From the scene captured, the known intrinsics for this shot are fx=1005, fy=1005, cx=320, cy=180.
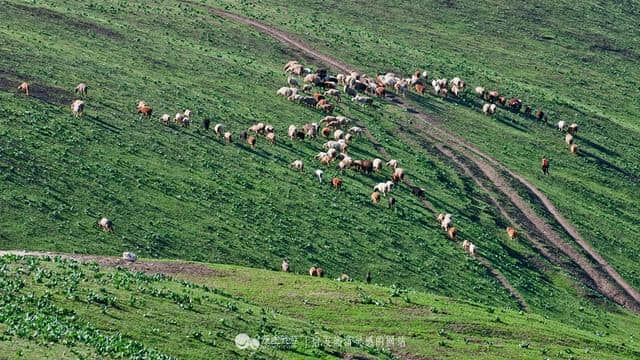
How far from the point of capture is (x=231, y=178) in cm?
6456

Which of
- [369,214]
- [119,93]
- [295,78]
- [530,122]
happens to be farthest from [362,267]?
[530,122]

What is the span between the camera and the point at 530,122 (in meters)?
91.4

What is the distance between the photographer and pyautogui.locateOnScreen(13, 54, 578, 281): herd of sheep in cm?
6781

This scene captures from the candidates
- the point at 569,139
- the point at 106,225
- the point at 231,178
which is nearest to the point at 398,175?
the point at 231,178

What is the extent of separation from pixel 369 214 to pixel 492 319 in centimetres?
1664

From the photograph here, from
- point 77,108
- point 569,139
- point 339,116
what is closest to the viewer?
point 77,108

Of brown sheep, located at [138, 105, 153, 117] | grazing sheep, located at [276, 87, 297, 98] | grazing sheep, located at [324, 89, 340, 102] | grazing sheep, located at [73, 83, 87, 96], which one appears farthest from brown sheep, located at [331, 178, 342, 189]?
grazing sheep, located at [73, 83, 87, 96]

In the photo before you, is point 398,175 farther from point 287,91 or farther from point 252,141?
point 287,91

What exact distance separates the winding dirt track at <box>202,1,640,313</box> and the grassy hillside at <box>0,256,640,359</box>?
10.1 meters

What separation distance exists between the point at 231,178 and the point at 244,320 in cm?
2447

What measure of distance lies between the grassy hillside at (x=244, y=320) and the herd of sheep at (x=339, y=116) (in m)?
6.95

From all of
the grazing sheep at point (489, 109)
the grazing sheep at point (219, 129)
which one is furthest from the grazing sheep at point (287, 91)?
the grazing sheep at point (489, 109)

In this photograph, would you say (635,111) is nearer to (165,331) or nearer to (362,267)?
(362,267)

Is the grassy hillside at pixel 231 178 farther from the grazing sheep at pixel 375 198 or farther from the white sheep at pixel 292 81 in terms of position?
the white sheep at pixel 292 81
